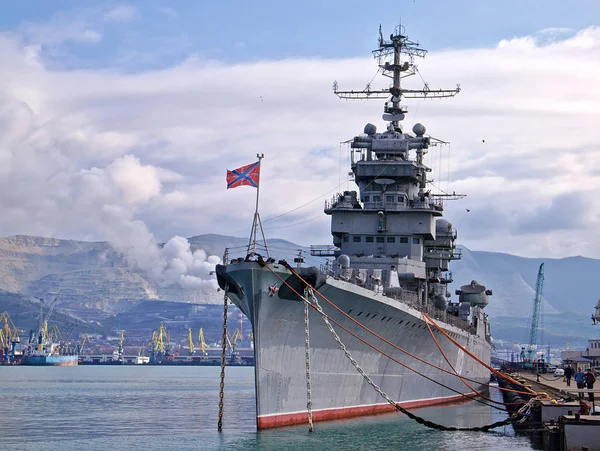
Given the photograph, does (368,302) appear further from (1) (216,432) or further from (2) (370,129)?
(2) (370,129)

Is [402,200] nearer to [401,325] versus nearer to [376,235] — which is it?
[376,235]

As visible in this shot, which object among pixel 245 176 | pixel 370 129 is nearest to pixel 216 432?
pixel 245 176

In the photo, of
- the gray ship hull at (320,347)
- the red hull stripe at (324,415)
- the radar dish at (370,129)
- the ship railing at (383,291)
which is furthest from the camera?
the radar dish at (370,129)

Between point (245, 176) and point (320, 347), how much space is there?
6150 millimetres

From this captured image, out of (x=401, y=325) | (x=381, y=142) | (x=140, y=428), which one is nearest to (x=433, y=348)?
(x=401, y=325)

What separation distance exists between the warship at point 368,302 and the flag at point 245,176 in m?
0.20

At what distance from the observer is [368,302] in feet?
100

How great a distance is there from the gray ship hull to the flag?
8.17 ft

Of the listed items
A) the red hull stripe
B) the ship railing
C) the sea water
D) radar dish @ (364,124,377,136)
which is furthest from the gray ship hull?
radar dish @ (364,124,377,136)

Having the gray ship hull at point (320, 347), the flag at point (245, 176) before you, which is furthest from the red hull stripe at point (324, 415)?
the flag at point (245, 176)

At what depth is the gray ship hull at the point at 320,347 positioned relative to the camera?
92.6 ft

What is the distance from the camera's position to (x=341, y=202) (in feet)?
130

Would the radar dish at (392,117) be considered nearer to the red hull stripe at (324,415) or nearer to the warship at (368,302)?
the warship at (368,302)

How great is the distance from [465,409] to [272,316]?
18000 mm
